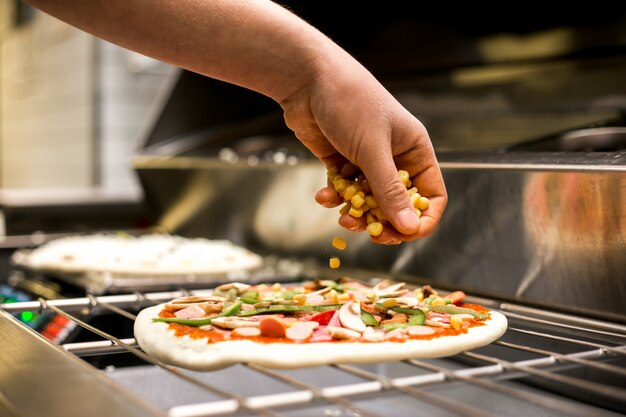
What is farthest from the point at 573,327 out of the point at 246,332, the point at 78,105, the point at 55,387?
the point at 78,105

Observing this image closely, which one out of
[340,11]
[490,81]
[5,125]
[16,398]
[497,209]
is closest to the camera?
[16,398]

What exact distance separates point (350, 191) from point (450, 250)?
528mm

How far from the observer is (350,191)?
1274mm

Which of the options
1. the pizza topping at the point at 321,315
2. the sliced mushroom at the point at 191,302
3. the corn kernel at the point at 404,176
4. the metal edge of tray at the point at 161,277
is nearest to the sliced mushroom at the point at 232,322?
the pizza topping at the point at 321,315

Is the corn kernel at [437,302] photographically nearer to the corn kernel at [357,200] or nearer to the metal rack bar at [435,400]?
the corn kernel at [357,200]

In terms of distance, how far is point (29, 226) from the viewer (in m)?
3.38

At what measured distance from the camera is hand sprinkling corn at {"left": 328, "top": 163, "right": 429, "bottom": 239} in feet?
4.15

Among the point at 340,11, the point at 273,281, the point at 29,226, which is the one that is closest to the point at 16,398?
the point at 273,281

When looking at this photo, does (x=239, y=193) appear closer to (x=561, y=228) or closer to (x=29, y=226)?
(x=29, y=226)

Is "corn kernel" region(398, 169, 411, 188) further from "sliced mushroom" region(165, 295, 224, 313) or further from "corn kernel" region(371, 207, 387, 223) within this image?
"sliced mushroom" region(165, 295, 224, 313)

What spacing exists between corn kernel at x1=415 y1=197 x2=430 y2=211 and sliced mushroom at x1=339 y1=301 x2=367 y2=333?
191 mm

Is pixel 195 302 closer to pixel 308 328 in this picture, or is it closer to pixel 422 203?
pixel 308 328

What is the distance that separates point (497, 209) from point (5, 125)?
745cm

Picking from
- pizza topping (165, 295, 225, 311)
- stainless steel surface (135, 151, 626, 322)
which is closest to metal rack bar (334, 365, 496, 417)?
pizza topping (165, 295, 225, 311)
